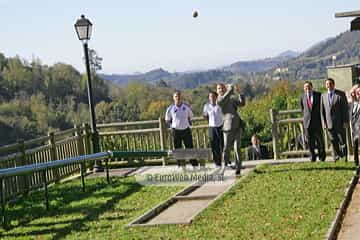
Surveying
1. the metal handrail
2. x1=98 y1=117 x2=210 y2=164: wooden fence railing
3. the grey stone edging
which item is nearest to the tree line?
x1=98 y1=117 x2=210 y2=164: wooden fence railing

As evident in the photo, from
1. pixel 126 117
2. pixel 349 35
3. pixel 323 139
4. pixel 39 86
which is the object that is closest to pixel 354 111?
pixel 323 139

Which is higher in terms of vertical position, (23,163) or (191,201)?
(23,163)

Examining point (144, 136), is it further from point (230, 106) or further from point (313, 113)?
point (313, 113)

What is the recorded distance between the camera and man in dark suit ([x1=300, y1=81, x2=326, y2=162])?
15.0m

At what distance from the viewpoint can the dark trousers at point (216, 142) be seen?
15.8 metres

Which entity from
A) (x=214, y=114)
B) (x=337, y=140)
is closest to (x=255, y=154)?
(x=214, y=114)

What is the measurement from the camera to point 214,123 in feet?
51.6

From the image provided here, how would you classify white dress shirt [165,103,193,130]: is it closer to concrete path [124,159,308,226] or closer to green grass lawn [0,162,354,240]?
concrete path [124,159,308,226]

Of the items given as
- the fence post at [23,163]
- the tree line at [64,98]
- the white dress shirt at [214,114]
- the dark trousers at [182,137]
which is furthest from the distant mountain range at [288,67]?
the fence post at [23,163]

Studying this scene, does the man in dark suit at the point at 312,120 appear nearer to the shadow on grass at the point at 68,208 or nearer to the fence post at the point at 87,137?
the shadow on grass at the point at 68,208

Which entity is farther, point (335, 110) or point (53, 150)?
point (53, 150)

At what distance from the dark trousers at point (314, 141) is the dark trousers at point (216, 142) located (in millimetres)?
1887

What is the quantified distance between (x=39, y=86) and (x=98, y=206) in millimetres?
56421

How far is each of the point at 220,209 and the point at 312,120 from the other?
4.79 metres
